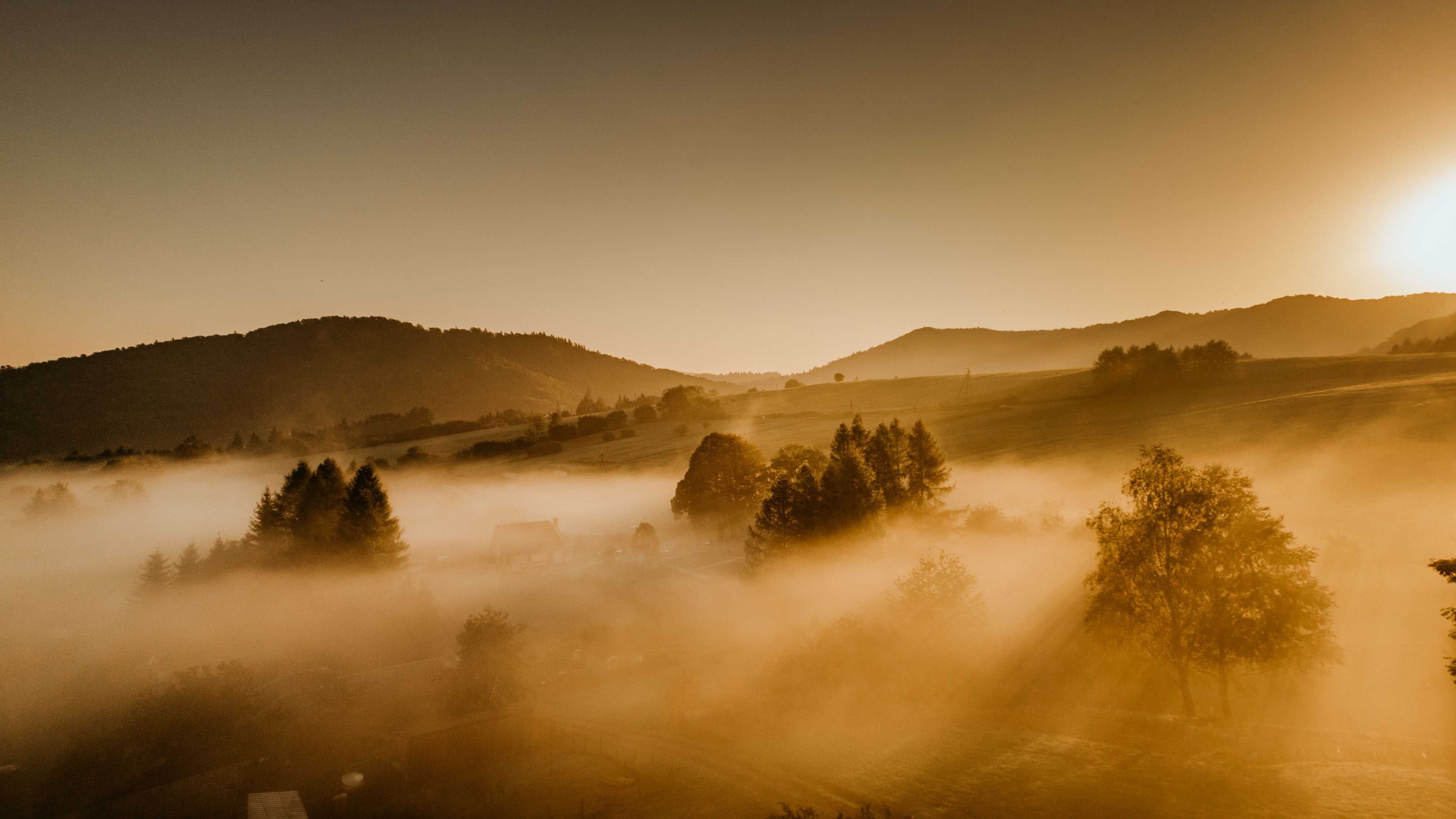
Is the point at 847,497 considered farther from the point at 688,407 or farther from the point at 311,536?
the point at 688,407

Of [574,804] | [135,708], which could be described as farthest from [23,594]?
[574,804]

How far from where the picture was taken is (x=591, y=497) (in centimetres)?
9662

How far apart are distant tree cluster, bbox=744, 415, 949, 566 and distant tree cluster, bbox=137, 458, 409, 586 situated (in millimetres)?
33790

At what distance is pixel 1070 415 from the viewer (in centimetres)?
9806

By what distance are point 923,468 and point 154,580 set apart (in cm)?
7597

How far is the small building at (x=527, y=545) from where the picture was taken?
66.3 m

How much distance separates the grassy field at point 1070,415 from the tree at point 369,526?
173ft

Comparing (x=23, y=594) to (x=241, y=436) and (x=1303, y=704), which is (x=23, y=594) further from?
(x=241, y=436)

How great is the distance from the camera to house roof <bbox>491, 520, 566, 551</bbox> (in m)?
66.7

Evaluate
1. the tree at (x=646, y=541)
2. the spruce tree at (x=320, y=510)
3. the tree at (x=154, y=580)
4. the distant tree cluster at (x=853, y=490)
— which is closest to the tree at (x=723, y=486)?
the tree at (x=646, y=541)

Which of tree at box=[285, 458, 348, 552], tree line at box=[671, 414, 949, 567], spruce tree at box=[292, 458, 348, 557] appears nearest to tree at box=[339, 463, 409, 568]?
spruce tree at box=[292, 458, 348, 557]

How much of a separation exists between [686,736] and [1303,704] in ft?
92.5

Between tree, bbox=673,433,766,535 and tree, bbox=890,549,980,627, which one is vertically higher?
tree, bbox=673,433,766,535

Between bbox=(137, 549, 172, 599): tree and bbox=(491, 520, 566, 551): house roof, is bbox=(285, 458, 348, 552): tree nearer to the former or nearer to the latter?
bbox=(137, 549, 172, 599): tree
